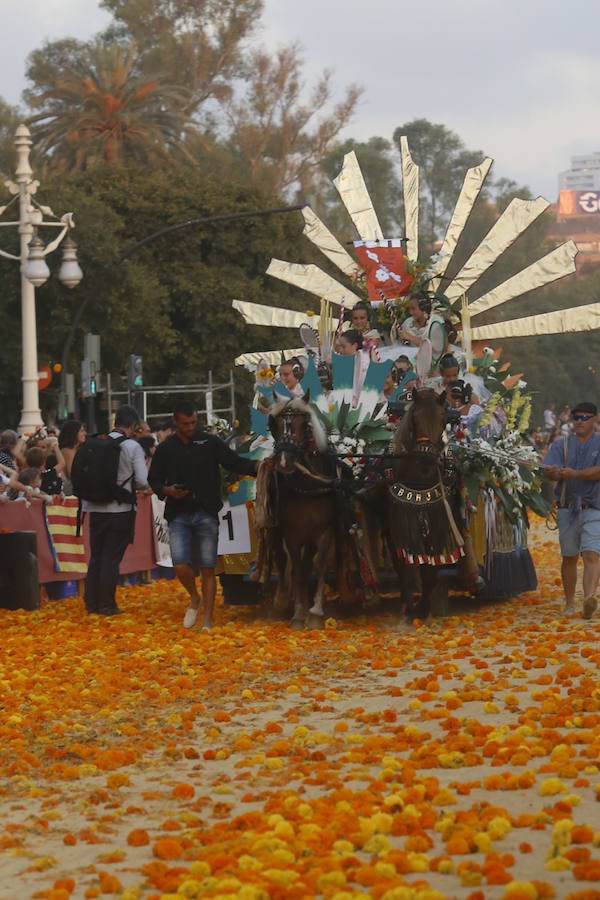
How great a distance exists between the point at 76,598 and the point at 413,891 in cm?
1191

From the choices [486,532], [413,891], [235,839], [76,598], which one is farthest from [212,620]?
[413,891]

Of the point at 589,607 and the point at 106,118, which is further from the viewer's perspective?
the point at 106,118

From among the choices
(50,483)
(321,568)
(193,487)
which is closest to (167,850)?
(321,568)

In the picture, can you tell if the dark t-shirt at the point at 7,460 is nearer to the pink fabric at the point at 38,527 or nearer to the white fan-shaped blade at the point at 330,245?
the pink fabric at the point at 38,527

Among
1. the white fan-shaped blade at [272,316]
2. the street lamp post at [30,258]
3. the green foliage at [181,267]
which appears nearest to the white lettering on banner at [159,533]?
the white fan-shaped blade at [272,316]

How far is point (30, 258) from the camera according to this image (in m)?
26.7

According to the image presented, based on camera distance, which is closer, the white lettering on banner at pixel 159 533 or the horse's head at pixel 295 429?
the horse's head at pixel 295 429

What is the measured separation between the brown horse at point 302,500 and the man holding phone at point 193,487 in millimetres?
405

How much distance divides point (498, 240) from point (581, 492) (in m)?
3.97

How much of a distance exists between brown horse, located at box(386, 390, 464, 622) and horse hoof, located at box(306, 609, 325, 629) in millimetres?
851

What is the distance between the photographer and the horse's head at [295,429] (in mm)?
12898

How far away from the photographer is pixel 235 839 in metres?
6.29

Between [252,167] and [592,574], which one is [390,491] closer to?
[592,574]

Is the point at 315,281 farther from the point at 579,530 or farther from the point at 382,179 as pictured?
the point at 382,179
